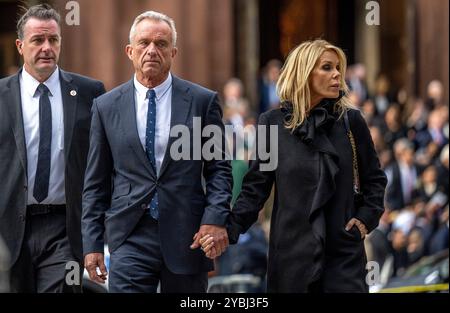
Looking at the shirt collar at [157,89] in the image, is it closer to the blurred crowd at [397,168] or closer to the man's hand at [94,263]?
the man's hand at [94,263]

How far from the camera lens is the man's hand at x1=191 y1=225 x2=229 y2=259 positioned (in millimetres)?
8352

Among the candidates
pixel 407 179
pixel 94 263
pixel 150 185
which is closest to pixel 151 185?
pixel 150 185

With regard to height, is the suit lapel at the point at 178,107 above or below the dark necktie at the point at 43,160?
above

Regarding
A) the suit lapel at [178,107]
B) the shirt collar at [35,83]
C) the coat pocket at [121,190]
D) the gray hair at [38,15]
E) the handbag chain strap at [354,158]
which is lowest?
the coat pocket at [121,190]

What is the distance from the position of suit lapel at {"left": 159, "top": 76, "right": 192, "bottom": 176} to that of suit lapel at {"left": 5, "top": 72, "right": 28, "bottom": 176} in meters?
0.91

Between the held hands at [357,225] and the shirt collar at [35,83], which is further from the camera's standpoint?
the shirt collar at [35,83]

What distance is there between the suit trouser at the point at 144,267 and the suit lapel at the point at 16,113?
2.74 feet

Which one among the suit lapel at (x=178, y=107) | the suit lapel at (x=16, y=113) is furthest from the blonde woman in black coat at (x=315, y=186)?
the suit lapel at (x=16, y=113)

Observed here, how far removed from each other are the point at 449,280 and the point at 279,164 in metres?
4.45

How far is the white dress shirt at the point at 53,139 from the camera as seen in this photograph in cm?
880

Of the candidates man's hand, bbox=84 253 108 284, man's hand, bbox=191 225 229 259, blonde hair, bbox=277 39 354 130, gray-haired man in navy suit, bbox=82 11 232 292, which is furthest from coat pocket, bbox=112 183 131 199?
blonde hair, bbox=277 39 354 130

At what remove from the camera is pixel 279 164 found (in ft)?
27.9

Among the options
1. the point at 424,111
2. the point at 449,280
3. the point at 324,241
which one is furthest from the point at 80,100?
the point at 424,111

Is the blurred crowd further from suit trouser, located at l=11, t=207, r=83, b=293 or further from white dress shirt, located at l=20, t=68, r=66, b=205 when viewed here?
suit trouser, located at l=11, t=207, r=83, b=293
